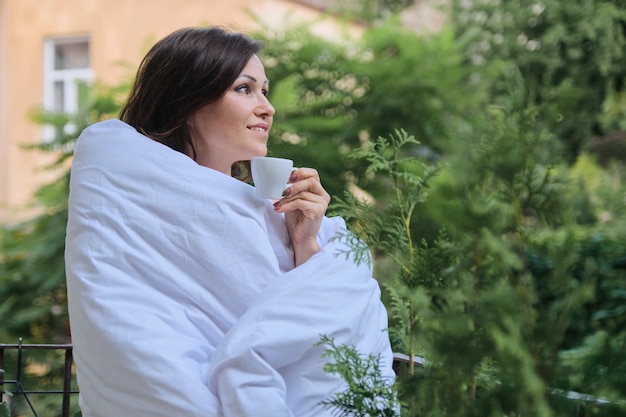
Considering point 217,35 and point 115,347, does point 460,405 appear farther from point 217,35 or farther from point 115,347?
point 217,35

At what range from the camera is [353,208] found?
56.4 inches

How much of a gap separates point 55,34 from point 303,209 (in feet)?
33.9

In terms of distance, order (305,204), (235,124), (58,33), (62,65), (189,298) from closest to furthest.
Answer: (189,298)
(305,204)
(235,124)
(58,33)
(62,65)

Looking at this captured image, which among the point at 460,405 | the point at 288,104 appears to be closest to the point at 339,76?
the point at 288,104

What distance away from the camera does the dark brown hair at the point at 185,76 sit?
7.23ft

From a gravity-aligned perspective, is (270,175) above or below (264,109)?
below

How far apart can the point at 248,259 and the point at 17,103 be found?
1049cm

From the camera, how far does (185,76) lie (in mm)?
2223

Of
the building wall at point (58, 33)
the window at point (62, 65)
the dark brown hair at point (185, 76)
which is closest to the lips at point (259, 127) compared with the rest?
the dark brown hair at point (185, 76)

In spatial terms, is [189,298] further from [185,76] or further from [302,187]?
[185,76]

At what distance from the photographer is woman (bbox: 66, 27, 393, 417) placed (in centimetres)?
168

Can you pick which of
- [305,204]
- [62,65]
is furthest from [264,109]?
[62,65]

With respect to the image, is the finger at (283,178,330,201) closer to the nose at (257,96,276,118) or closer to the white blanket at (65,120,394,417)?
the white blanket at (65,120,394,417)

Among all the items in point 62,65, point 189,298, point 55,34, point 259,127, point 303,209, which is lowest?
point 189,298
